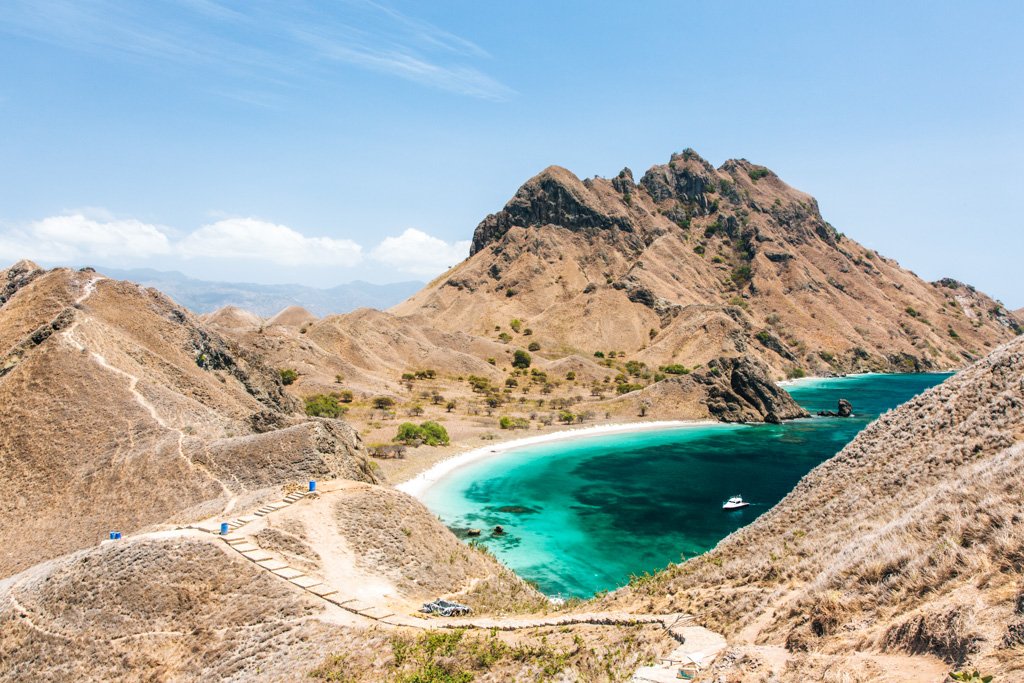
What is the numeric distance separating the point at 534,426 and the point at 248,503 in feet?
218

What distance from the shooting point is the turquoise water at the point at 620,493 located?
45.7m

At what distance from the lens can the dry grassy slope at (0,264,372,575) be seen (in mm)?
33844

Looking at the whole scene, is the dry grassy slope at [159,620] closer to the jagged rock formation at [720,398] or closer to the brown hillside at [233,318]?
the jagged rock formation at [720,398]

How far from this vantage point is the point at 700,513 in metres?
56.5

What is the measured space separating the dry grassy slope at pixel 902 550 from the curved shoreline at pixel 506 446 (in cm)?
3322

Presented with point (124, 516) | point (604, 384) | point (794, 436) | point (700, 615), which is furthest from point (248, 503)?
point (604, 384)

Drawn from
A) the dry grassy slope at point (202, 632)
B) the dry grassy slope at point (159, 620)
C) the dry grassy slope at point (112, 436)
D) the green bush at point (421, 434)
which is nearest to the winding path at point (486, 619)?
the dry grassy slope at point (202, 632)

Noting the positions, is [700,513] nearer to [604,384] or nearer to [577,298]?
[604,384]

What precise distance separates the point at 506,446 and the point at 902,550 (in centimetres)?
6818

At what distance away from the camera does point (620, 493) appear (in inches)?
2501

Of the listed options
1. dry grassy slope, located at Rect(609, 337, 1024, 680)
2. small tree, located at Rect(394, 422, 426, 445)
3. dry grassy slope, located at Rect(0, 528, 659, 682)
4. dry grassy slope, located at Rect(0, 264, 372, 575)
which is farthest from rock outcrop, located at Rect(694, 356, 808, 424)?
dry grassy slope, located at Rect(0, 528, 659, 682)

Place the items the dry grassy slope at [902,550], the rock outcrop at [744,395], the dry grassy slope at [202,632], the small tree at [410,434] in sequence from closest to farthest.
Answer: the dry grassy slope at [902,550]
the dry grassy slope at [202,632]
the small tree at [410,434]
the rock outcrop at [744,395]

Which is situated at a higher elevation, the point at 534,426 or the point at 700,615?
the point at 700,615

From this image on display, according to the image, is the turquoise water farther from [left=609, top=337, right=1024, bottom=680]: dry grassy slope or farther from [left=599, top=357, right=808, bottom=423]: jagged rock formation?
[left=609, top=337, right=1024, bottom=680]: dry grassy slope
